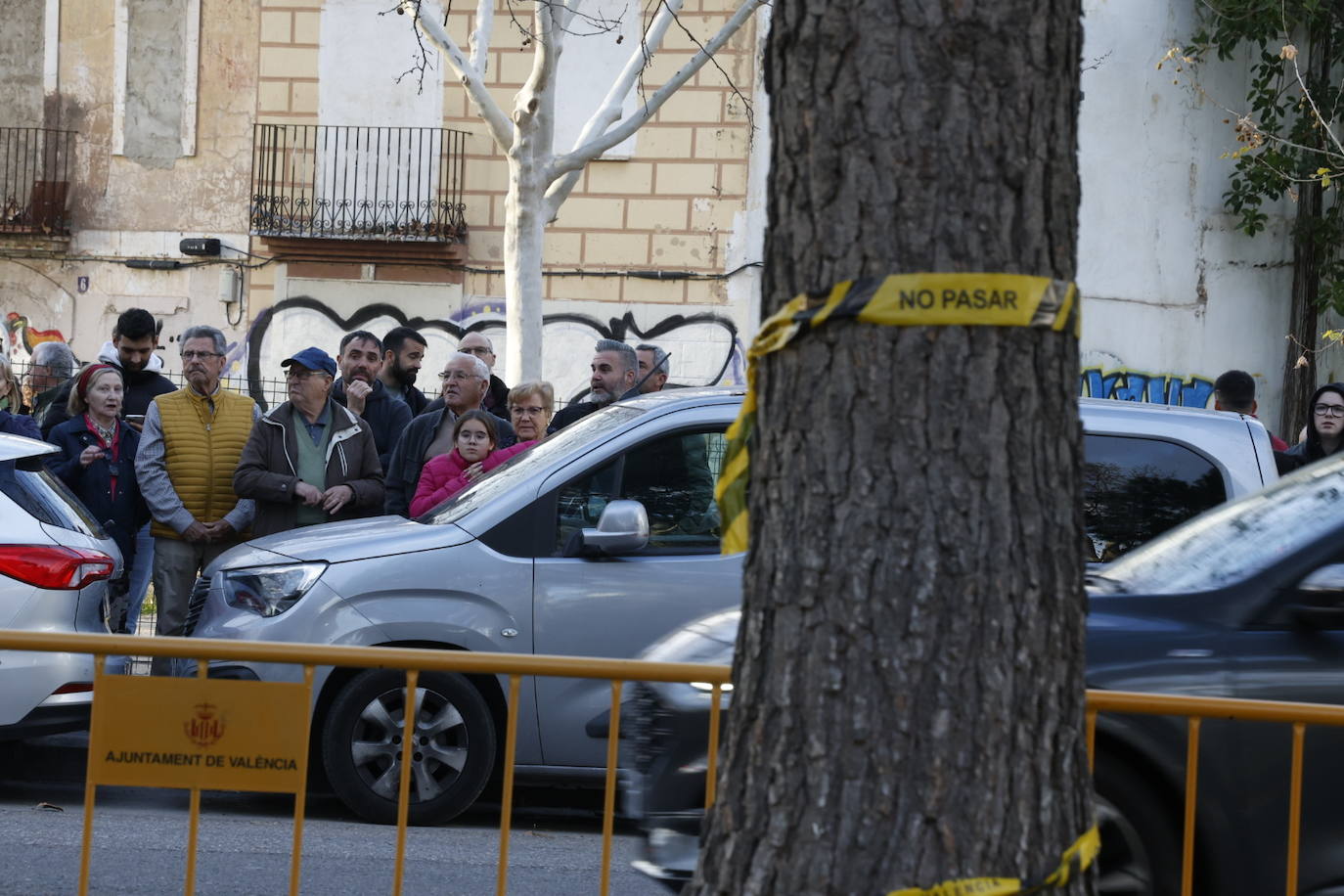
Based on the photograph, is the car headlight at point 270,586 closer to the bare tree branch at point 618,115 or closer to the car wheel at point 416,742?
the car wheel at point 416,742

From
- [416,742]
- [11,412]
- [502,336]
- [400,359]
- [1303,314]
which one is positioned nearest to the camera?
[416,742]

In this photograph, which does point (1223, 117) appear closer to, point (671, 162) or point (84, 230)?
point (671, 162)

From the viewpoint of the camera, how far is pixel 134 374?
30.1ft

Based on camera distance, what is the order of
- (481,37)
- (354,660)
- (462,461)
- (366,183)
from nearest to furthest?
1. (354,660)
2. (462,461)
3. (481,37)
4. (366,183)

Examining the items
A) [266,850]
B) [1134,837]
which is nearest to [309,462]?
[266,850]

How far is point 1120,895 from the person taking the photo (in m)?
4.05

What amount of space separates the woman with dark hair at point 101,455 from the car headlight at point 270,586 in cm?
200

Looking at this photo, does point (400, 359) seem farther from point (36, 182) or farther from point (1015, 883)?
point (36, 182)

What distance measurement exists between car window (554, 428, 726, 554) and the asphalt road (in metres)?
1.22

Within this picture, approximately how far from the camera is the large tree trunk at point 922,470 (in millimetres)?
2309

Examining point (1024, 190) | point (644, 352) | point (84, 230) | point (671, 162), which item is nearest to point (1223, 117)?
→ point (671, 162)

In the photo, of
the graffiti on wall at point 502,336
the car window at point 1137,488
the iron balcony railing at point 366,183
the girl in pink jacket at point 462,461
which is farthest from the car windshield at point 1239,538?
the iron balcony railing at point 366,183

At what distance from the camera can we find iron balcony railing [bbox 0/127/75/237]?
19109 millimetres

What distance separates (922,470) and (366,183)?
56.7ft
